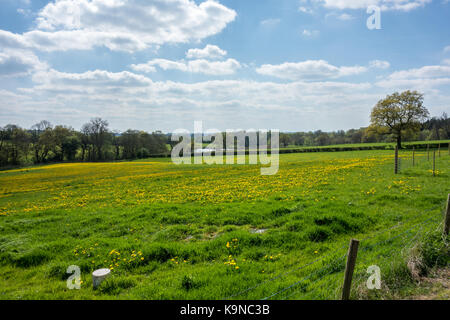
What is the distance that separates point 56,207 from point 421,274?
18292mm

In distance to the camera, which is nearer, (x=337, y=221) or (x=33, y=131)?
(x=337, y=221)

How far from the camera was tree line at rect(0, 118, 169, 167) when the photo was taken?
7425 centimetres

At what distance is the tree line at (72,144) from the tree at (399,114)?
79.7m

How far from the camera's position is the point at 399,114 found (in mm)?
63750

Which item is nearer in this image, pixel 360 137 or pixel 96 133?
pixel 96 133

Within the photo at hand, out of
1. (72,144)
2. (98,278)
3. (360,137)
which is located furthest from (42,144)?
(360,137)

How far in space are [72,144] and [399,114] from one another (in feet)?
340

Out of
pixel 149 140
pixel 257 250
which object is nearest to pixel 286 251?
pixel 257 250

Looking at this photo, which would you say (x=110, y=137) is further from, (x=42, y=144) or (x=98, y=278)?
(x=98, y=278)

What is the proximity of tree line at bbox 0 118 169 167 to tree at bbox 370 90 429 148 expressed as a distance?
261 feet

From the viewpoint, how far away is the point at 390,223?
30.2 ft

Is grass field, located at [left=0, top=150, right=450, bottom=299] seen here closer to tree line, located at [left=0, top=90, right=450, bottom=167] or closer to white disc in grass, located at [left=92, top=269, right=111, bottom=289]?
white disc in grass, located at [left=92, top=269, right=111, bottom=289]
